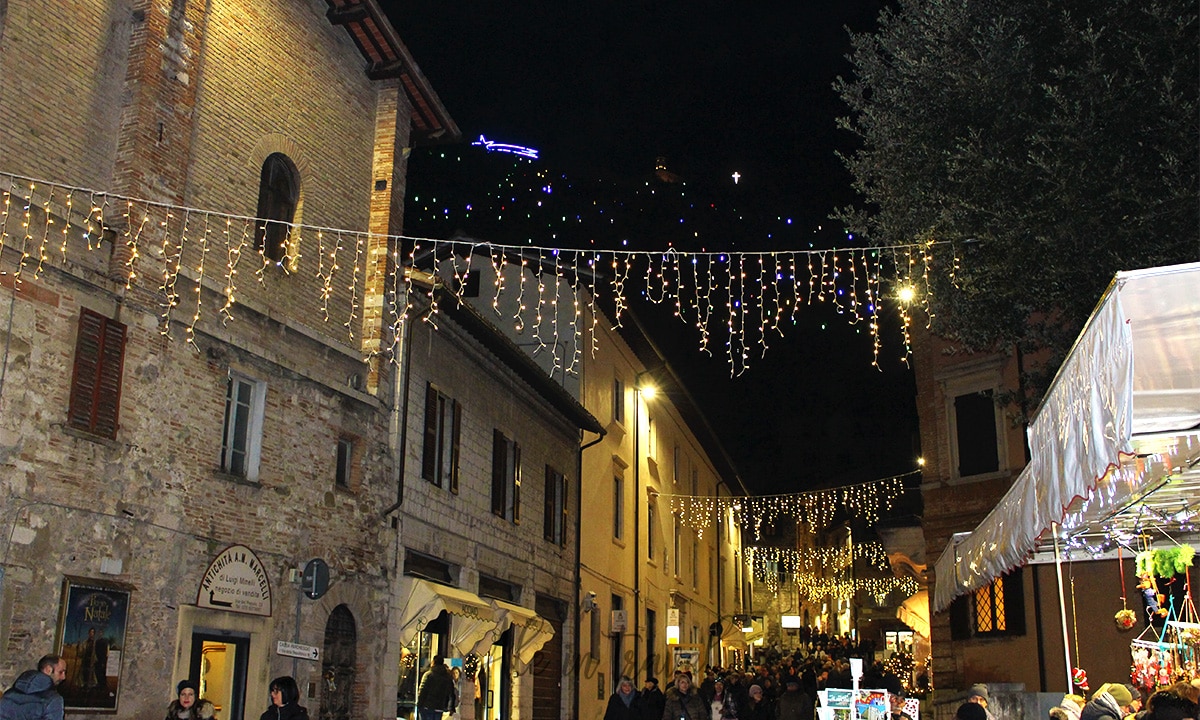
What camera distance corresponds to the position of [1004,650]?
18.1 meters

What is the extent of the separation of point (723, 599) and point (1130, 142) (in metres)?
36.2

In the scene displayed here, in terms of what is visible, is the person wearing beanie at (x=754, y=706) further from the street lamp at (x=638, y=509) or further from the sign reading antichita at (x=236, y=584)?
the street lamp at (x=638, y=509)

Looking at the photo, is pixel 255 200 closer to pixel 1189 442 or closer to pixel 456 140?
pixel 456 140

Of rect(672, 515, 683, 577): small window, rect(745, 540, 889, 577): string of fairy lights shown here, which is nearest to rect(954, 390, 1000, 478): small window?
rect(672, 515, 683, 577): small window

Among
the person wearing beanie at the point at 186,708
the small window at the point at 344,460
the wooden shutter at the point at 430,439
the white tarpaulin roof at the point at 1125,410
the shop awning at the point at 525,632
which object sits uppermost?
the wooden shutter at the point at 430,439

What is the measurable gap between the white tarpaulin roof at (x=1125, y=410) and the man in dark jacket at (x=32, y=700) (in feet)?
23.6

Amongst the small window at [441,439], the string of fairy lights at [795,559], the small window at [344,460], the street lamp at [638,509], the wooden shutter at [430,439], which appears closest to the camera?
the small window at [344,460]

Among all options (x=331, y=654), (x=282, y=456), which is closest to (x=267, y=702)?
(x=331, y=654)

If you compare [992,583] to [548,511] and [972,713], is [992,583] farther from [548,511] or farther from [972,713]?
[972,713]

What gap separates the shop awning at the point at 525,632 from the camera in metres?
18.3

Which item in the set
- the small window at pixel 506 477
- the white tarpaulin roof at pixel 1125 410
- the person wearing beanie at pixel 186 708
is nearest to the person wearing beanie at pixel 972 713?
the white tarpaulin roof at pixel 1125 410

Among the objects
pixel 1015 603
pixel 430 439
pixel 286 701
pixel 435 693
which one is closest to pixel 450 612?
pixel 435 693

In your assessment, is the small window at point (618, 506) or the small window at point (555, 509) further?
the small window at point (618, 506)

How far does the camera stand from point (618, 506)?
91.6 ft
